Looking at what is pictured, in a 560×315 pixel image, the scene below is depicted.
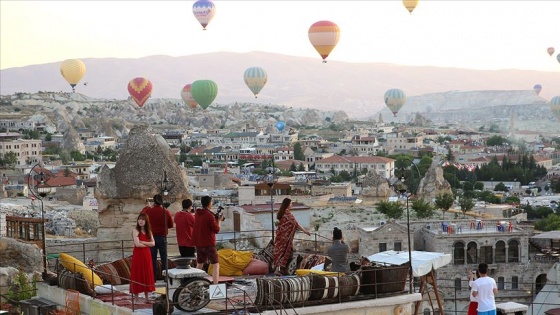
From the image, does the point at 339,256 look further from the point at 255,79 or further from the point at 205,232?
the point at 255,79

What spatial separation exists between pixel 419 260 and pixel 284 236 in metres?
1.18

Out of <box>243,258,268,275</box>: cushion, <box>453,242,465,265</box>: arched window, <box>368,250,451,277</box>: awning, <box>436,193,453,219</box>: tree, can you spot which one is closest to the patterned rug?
<box>243,258,268,275</box>: cushion

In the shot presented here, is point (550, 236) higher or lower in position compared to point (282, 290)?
lower

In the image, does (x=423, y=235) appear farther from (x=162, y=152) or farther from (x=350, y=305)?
(x=350, y=305)

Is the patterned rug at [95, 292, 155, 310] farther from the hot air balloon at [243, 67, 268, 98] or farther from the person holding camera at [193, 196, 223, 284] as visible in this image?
the hot air balloon at [243, 67, 268, 98]

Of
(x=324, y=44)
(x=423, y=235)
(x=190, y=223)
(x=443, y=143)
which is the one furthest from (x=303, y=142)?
(x=190, y=223)

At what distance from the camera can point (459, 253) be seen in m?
38.1

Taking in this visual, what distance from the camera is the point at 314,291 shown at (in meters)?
8.44

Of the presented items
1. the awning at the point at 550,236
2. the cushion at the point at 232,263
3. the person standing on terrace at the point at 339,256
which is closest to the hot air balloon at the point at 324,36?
the awning at the point at 550,236

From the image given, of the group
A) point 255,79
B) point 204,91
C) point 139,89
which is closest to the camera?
point 139,89

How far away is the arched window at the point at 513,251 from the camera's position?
→ 125 ft

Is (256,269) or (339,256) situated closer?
(339,256)

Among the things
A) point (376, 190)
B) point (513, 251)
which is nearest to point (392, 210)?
point (513, 251)

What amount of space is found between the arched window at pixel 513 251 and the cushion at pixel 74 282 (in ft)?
99.1
